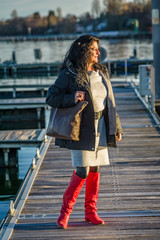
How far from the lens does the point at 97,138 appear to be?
12.1ft

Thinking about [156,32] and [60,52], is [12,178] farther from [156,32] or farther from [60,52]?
[60,52]

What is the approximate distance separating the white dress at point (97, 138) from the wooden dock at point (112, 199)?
2.02 ft

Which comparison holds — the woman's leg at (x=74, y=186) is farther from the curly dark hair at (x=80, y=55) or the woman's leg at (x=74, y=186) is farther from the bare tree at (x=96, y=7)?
the bare tree at (x=96, y=7)

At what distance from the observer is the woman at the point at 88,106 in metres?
3.58

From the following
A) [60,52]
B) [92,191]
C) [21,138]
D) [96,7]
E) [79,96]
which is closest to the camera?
[79,96]

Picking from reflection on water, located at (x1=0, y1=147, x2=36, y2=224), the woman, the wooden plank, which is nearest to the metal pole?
the wooden plank

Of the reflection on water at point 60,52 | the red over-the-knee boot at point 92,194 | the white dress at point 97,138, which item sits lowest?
Result: the reflection on water at point 60,52

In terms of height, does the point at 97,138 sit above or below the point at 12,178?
above

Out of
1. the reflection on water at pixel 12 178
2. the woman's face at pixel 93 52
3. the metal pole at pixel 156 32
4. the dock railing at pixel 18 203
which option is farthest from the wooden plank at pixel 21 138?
the woman's face at pixel 93 52

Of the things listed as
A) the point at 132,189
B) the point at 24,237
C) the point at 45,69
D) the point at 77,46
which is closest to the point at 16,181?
the point at 132,189

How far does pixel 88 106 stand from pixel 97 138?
283 millimetres

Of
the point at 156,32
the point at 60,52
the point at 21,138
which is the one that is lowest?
the point at 60,52

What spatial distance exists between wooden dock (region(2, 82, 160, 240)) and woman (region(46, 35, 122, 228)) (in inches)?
10.2

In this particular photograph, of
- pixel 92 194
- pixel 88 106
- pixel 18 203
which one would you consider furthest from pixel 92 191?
pixel 18 203
